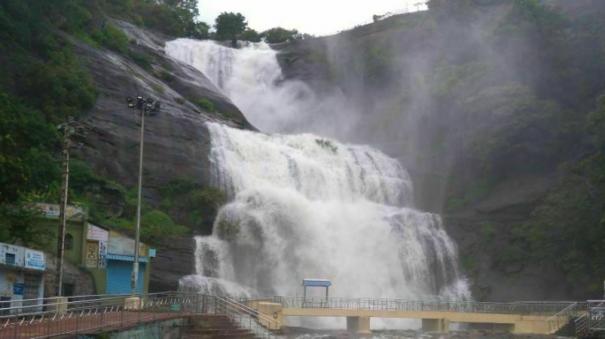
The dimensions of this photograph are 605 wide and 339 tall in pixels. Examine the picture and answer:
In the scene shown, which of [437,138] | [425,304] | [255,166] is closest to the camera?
[425,304]

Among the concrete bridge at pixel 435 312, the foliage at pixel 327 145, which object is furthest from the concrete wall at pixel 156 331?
the foliage at pixel 327 145

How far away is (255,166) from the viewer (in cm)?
5872

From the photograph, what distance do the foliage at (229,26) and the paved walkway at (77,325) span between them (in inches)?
3142

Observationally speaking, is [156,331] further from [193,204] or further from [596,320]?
[596,320]

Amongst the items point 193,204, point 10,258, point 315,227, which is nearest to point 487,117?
point 315,227

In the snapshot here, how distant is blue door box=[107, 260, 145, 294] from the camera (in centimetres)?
4294

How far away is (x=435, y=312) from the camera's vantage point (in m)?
46.7

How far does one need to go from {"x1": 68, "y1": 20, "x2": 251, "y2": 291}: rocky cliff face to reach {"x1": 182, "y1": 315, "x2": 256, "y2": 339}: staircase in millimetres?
13258

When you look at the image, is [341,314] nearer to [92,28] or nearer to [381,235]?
[381,235]

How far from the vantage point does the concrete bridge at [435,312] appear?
1706 inches

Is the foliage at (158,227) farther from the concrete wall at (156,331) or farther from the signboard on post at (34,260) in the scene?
the concrete wall at (156,331)

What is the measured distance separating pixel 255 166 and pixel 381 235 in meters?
10.4

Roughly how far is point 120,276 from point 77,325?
2193 cm

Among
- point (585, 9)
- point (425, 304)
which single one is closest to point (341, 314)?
point (425, 304)
